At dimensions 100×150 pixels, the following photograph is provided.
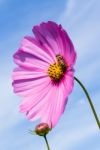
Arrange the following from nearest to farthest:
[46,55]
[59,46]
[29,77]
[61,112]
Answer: [61,112] < [59,46] < [46,55] < [29,77]

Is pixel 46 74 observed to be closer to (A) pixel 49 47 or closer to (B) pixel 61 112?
(A) pixel 49 47

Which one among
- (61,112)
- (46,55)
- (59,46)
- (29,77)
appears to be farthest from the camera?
(29,77)

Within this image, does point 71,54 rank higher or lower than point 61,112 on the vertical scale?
higher

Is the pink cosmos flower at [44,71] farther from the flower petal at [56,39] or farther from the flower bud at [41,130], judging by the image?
the flower bud at [41,130]

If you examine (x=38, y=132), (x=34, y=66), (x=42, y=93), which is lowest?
(x=38, y=132)

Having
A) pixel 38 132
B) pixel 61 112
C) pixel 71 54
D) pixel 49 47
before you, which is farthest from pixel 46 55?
pixel 38 132

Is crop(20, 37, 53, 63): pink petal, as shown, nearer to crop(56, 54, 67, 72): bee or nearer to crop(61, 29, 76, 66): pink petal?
crop(56, 54, 67, 72): bee

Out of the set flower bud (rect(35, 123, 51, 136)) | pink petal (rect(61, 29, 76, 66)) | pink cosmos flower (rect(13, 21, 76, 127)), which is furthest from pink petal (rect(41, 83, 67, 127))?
flower bud (rect(35, 123, 51, 136))

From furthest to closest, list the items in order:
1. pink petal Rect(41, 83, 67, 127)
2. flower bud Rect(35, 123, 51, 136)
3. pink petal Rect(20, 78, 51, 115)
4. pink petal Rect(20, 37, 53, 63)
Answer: flower bud Rect(35, 123, 51, 136) → pink petal Rect(20, 37, 53, 63) → pink petal Rect(20, 78, 51, 115) → pink petal Rect(41, 83, 67, 127)
